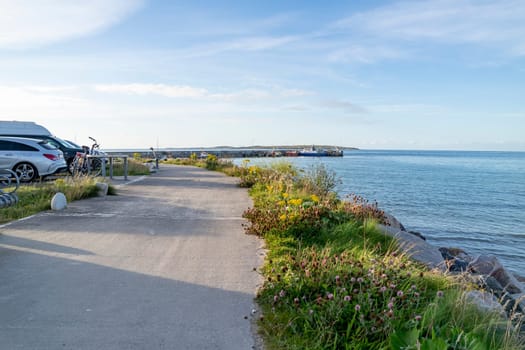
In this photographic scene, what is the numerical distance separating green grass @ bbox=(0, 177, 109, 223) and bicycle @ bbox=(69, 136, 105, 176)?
4079 millimetres

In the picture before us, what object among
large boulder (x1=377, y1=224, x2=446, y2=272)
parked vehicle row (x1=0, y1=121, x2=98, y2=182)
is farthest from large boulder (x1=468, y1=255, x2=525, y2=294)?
parked vehicle row (x1=0, y1=121, x2=98, y2=182)

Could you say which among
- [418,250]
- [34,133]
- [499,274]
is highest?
[34,133]

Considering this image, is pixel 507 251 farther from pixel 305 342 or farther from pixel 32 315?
pixel 32 315

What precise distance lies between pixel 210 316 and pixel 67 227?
4622 millimetres

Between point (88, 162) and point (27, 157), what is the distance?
6.69 feet

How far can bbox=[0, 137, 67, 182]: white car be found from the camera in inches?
581

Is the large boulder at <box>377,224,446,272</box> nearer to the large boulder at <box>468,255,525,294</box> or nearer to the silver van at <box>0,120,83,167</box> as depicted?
the large boulder at <box>468,255,525,294</box>

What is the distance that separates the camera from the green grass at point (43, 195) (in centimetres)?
842

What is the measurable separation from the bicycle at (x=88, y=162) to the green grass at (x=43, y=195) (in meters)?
4.08

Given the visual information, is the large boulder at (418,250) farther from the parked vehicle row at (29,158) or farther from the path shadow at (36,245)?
the parked vehicle row at (29,158)

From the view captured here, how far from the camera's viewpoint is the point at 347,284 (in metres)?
4.03

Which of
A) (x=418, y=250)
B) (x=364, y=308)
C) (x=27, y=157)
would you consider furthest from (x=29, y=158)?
(x=364, y=308)

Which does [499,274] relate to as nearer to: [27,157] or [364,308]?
[364,308]

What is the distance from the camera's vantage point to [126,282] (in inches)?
181
